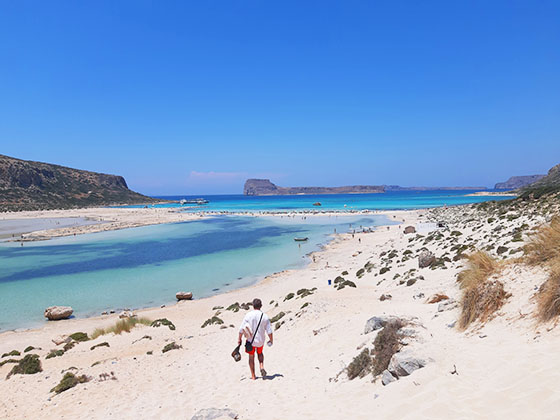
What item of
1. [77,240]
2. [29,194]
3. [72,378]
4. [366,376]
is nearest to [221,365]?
[72,378]

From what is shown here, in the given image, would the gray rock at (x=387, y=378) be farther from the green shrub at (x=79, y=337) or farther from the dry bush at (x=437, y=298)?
the green shrub at (x=79, y=337)

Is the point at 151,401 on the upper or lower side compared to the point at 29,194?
lower

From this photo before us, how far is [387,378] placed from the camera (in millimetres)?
5488

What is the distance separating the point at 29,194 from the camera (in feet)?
367

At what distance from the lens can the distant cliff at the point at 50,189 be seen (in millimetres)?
106438

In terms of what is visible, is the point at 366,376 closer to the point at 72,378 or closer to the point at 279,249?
the point at 72,378

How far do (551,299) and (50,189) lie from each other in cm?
15124

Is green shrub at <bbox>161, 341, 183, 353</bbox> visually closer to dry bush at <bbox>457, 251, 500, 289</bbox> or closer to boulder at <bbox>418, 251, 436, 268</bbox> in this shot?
dry bush at <bbox>457, 251, 500, 289</bbox>

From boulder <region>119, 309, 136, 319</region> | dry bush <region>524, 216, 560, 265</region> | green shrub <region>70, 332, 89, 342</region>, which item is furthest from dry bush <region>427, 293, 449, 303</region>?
boulder <region>119, 309, 136, 319</region>

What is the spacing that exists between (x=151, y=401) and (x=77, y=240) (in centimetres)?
4588

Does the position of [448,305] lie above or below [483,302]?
below

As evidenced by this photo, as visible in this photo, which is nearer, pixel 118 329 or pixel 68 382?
pixel 68 382

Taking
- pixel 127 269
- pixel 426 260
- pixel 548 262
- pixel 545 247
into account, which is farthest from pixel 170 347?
pixel 127 269

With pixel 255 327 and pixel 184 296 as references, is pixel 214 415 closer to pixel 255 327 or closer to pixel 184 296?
pixel 255 327
